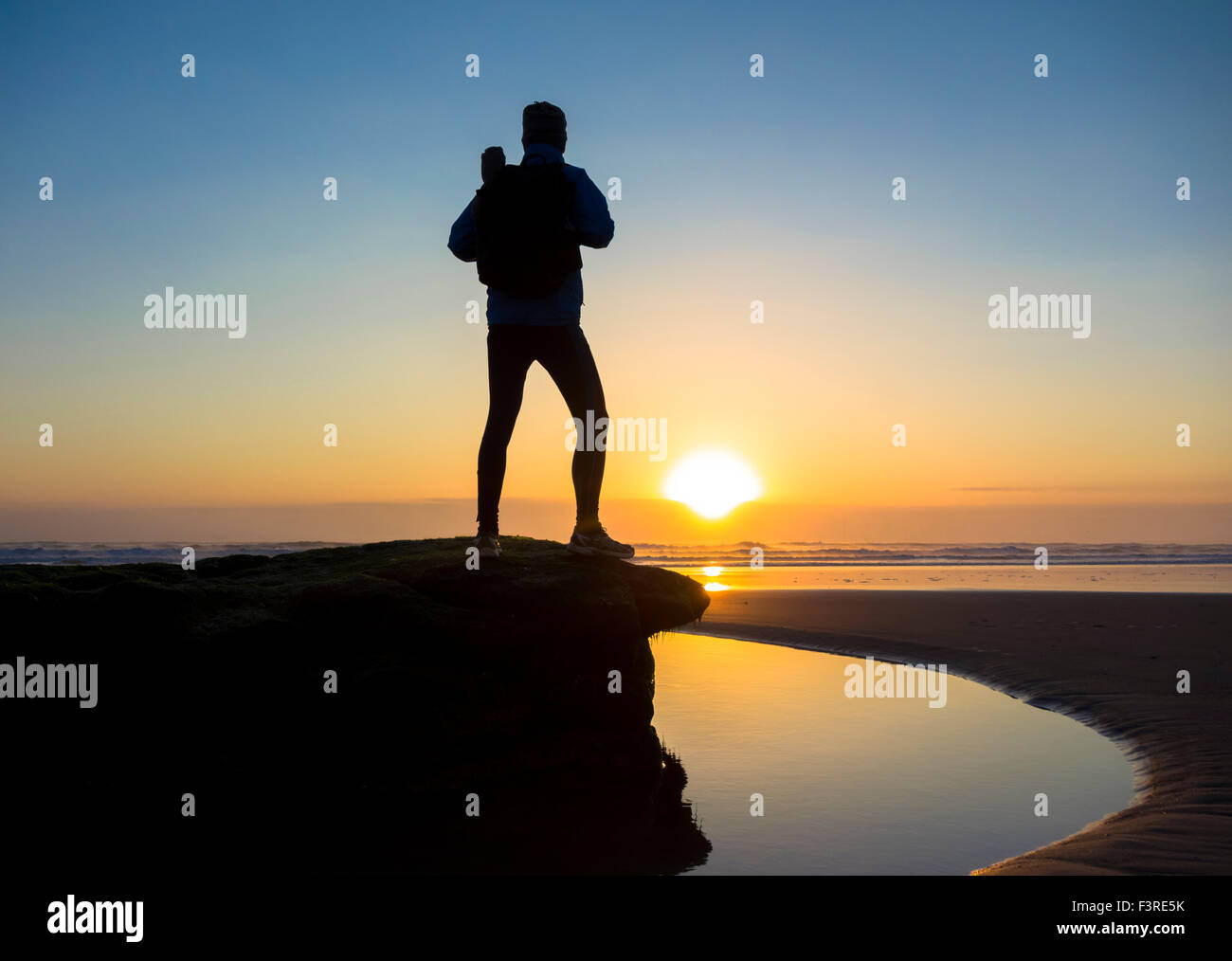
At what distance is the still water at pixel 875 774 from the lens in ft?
16.5

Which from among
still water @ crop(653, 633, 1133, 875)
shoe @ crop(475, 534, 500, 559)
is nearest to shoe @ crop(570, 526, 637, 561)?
shoe @ crop(475, 534, 500, 559)

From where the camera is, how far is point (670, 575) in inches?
326

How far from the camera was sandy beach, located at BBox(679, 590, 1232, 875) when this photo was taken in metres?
4.97

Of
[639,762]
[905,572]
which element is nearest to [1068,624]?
[639,762]

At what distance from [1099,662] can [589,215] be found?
10.1 meters

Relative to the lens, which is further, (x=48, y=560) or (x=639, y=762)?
(x=48, y=560)

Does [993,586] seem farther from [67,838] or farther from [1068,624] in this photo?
[67,838]

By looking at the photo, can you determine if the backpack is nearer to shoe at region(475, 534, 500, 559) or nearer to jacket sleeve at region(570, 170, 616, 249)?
jacket sleeve at region(570, 170, 616, 249)

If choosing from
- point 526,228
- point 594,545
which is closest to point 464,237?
point 526,228

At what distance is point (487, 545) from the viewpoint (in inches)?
289

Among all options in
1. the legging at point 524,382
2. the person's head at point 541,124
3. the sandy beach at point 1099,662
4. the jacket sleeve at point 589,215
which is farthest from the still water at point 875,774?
the person's head at point 541,124
